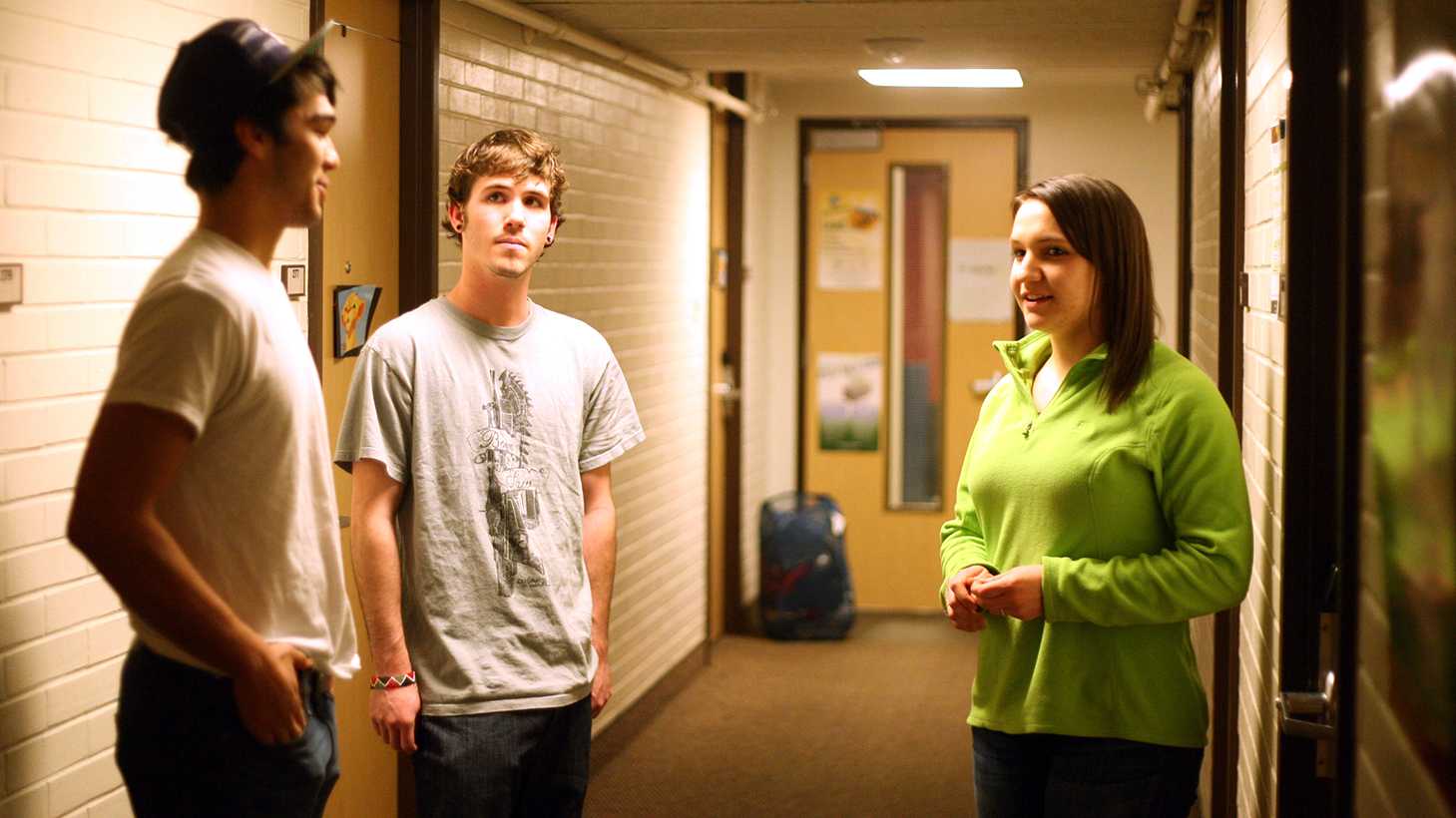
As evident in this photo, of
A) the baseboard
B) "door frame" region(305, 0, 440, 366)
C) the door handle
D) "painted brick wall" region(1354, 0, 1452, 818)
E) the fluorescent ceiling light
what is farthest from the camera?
the fluorescent ceiling light

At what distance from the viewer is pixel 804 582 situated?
644cm

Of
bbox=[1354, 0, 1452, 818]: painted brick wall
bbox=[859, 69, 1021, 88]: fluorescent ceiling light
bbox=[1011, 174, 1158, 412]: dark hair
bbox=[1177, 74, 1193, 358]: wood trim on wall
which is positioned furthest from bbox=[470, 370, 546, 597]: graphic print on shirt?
bbox=[1177, 74, 1193, 358]: wood trim on wall

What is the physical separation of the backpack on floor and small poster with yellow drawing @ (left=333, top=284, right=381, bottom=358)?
3.27 meters

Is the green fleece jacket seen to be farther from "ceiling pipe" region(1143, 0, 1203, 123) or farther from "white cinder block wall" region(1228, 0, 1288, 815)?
"ceiling pipe" region(1143, 0, 1203, 123)

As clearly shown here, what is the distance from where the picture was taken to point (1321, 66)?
2.02 meters

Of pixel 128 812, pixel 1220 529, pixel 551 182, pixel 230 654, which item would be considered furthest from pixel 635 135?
pixel 230 654

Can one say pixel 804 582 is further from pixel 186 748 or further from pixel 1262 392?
pixel 186 748

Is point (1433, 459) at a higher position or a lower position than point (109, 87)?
lower

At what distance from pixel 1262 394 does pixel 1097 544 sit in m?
0.76

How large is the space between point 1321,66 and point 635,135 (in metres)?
3.27

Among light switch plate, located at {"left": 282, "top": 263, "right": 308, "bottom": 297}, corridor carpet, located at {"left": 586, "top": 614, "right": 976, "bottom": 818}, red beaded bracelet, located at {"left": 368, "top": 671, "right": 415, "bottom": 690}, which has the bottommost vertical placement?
corridor carpet, located at {"left": 586, "top": 614, "right": 976, "bottom": 818}

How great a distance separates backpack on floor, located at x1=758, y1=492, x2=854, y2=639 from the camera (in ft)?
21.1

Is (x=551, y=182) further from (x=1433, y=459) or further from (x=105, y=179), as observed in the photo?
(x=1433, y=459)

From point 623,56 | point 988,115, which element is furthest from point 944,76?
point 988,115
